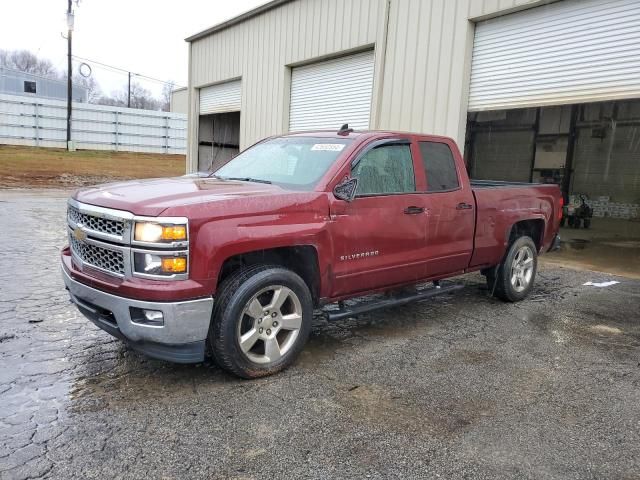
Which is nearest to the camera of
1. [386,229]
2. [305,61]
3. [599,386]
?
[599,386]

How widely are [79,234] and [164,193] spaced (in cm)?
74

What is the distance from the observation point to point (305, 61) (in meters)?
12.9

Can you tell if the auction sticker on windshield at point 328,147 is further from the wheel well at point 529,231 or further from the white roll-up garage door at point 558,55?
the white roll-up garage door at point 558,55

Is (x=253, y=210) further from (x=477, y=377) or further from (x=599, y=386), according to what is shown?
(x=599, y=386)

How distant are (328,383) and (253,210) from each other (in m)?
1.40

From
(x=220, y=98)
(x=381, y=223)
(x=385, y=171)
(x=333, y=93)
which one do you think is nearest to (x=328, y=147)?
(x=385, y=171)

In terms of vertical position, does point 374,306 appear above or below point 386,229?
below

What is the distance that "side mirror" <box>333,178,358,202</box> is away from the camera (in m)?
4.18

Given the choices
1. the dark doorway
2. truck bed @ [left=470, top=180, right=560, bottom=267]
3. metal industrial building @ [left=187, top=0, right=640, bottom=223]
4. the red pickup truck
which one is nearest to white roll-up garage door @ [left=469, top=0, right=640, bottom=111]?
metal industrial building @ [left=187, top=0, right=640, bottom=223]

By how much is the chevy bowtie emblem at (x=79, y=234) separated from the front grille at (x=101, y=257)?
0.15 ft

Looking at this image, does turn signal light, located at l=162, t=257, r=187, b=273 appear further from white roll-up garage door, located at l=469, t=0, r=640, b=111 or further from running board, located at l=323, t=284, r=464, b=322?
white roll-up garage door, located at l=469, t=0, r=640, b=111

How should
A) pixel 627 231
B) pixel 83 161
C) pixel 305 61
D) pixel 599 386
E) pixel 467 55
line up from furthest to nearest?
pixel 83 161 < pixel 627 231 < pixel 305 61 < pixel 467 55 < pixel 599 386

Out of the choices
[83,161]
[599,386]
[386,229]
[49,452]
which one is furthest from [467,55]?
[83,161]

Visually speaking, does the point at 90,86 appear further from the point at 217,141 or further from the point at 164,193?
the point at 164,193
